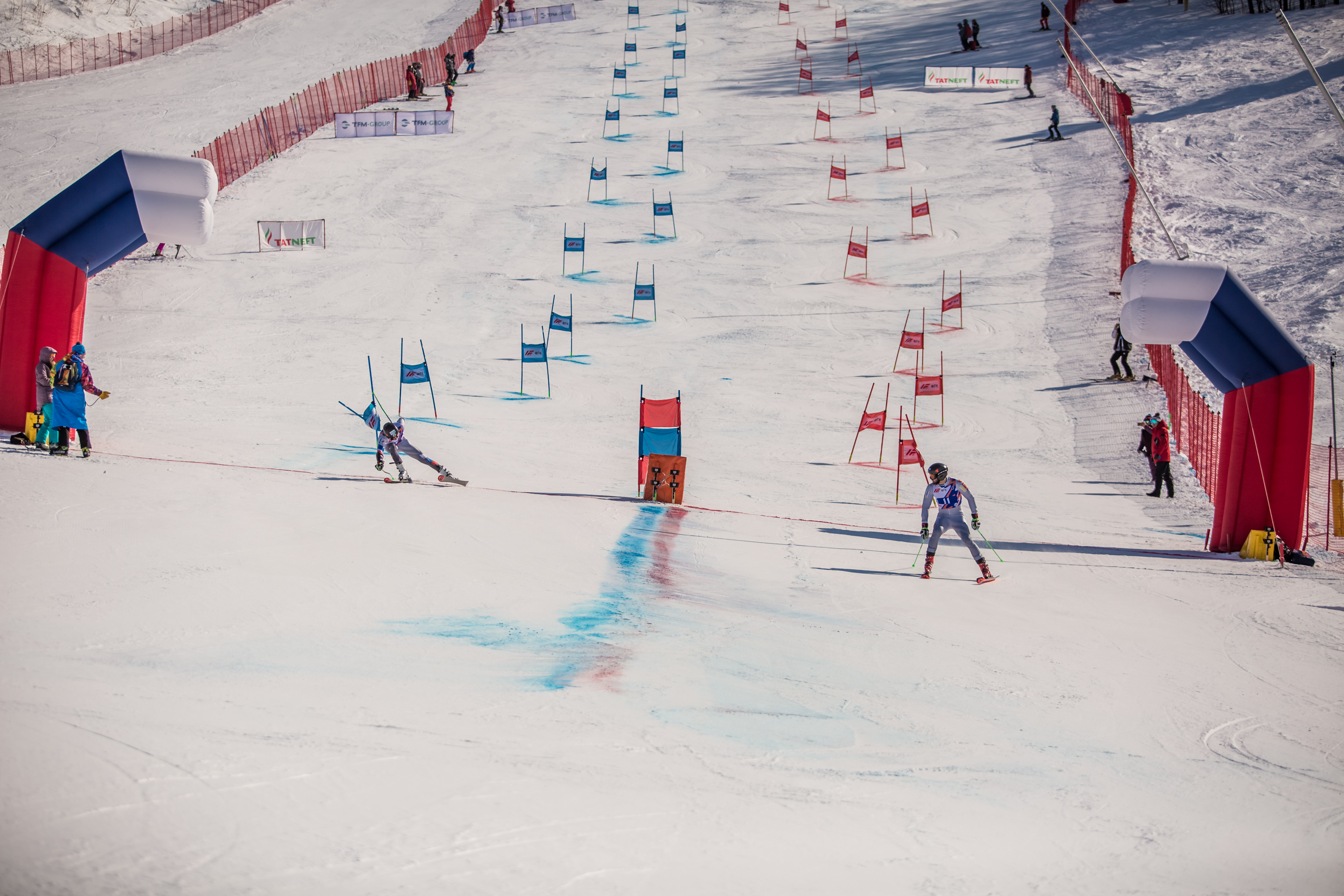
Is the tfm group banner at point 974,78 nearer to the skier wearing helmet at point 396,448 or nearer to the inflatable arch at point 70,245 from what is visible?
the skier wearing helmet at point 396,448

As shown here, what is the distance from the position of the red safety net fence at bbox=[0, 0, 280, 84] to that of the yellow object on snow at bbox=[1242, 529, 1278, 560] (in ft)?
147

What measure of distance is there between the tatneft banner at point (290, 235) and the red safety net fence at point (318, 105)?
412cm

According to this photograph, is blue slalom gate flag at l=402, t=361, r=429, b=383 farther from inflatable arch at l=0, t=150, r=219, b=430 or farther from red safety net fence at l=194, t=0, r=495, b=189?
red safety net fence at l=194, t=0, r=495, b=189

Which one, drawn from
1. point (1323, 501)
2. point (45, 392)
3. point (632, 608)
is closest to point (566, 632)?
point (632, 608)

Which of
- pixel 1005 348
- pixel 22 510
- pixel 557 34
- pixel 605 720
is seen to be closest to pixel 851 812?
pixel 605 720

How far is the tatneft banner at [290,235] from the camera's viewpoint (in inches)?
1056

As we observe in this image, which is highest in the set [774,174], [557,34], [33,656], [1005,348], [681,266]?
[557,34]

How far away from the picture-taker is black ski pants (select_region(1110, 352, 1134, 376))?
2036 centimetres

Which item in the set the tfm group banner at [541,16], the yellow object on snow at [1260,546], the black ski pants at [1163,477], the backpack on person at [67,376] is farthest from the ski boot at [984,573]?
the tfm group banner at [541,16]

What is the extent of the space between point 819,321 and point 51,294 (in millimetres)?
15485

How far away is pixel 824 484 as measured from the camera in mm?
15898

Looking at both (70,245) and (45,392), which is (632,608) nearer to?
(45,392)

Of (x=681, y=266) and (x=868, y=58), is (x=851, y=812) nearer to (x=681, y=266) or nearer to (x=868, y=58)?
(x=681, y=266)

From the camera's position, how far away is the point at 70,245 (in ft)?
45.3
